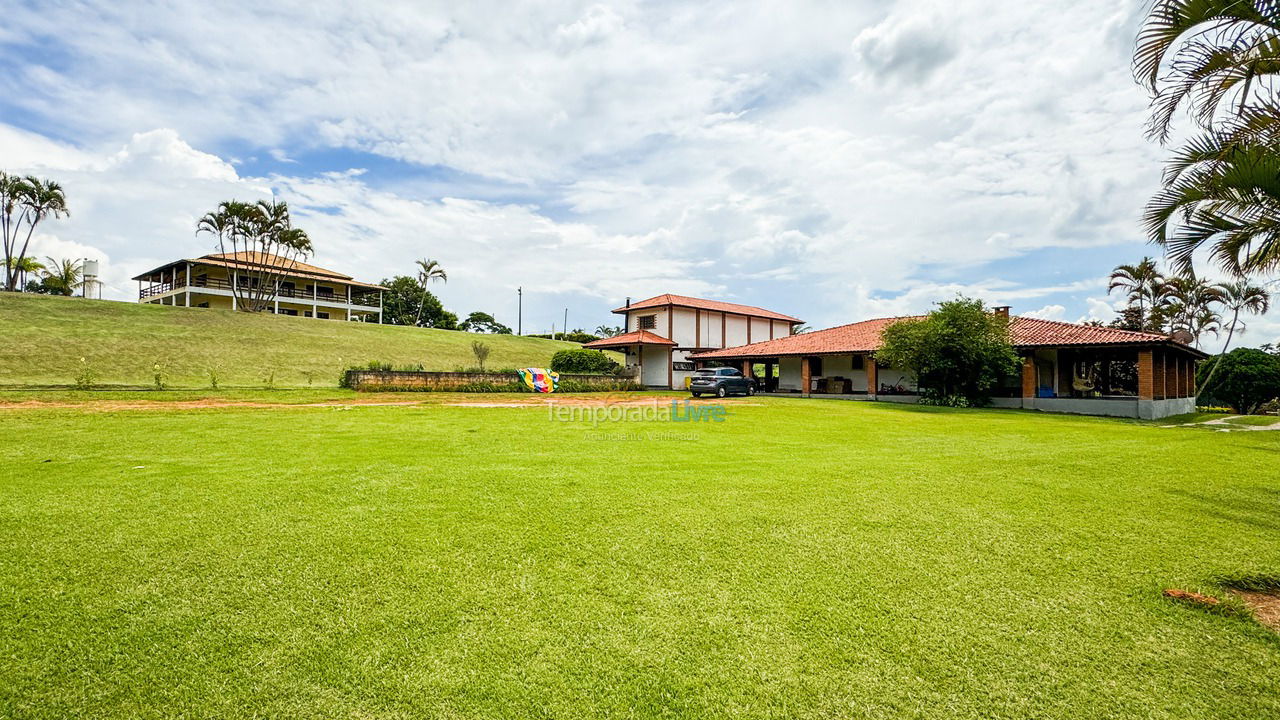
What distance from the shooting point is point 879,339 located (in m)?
26.2

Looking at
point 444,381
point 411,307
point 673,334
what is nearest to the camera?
point 444,381

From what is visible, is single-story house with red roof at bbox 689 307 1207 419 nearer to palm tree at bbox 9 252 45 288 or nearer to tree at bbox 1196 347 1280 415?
tree at bbox 1196 347 1280 415

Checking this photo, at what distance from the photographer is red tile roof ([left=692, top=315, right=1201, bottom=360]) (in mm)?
20014

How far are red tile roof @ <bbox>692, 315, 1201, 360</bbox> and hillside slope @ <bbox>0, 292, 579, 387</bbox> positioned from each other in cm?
1716

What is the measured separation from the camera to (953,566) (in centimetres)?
386

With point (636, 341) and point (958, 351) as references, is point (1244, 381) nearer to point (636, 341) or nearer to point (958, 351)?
point (958, 351)

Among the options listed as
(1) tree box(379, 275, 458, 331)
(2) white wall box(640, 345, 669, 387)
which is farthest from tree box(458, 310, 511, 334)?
(2) white wall box(640, 345, 669, 387)

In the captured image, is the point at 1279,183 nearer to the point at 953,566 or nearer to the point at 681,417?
the point at 953,566

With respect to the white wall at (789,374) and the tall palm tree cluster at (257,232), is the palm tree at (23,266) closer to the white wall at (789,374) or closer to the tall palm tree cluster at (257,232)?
the tall palm tree cluster at (257,232)

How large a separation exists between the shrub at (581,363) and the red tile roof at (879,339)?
21.1 feet

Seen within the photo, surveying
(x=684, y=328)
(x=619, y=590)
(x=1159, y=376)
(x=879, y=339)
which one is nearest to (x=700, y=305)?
(x=684, y=328)

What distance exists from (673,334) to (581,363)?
6.77 m

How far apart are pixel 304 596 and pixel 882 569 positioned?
3.64m

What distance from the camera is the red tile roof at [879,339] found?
20.0 metres
